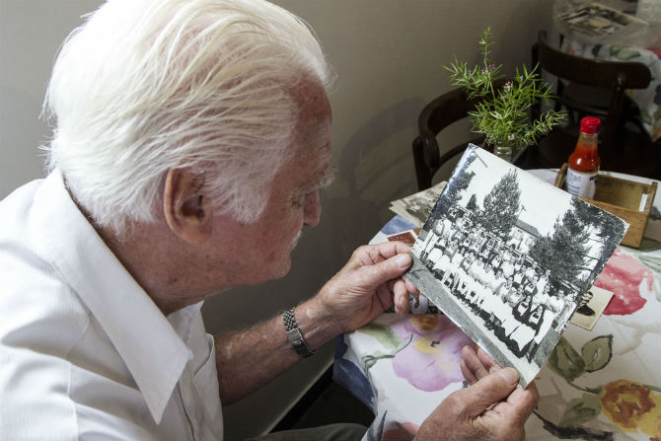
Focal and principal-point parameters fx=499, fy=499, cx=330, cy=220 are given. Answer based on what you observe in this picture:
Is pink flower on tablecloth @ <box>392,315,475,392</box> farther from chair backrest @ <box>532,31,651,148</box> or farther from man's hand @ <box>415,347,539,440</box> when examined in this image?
Result: chair backrest @ <box>532,31,651,148</box>

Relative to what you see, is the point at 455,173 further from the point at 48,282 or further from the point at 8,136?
the point at 8,136

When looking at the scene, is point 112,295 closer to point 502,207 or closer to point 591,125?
point 502,207

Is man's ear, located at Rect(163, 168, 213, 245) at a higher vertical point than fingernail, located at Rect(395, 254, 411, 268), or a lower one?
higher

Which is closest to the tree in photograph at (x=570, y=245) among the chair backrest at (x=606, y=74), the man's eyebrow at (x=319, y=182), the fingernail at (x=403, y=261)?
the fingernail at (x=403, y=261)

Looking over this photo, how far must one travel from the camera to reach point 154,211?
0.65m

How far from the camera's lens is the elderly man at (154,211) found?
1.94 feet

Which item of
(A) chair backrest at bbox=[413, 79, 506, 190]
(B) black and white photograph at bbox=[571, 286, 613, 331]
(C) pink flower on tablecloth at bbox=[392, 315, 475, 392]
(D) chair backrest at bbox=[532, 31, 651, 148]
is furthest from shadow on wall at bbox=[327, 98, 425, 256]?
(B) black and white photograph at bbox=[571, 286, 613, 331]

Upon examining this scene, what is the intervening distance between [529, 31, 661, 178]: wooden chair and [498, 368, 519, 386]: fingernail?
1262mm

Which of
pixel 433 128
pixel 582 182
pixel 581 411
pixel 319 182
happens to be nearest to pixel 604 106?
pixel 433 128

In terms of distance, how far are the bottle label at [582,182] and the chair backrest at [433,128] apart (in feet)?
1.23

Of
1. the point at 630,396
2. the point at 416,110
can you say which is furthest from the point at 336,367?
the point at 416,110

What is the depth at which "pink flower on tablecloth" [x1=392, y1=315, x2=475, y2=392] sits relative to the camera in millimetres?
838

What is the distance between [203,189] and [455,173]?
1.59 feet

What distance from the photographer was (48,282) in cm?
66
